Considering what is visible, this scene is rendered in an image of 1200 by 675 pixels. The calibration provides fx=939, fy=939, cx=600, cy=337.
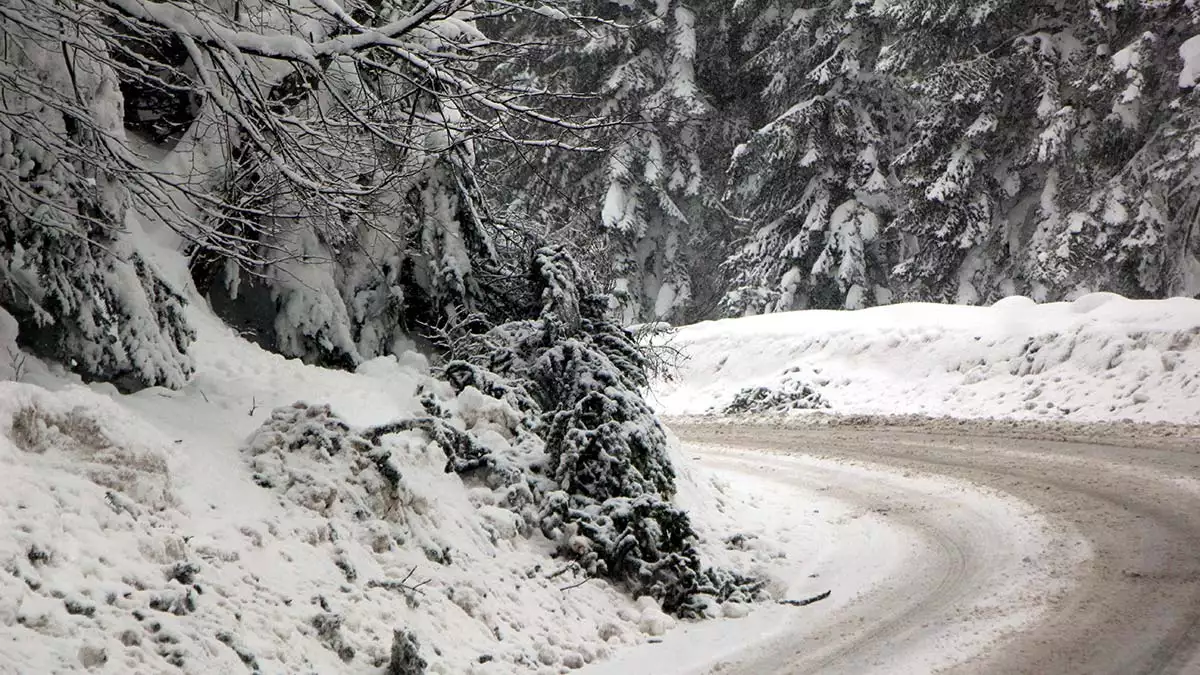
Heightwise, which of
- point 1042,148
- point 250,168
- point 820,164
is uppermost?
point 1042,148

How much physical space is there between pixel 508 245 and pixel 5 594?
6.77 metres

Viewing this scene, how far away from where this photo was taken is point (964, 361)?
15.1 m

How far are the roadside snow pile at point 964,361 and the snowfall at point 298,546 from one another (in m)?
→ 4.21

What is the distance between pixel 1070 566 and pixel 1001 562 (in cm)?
48

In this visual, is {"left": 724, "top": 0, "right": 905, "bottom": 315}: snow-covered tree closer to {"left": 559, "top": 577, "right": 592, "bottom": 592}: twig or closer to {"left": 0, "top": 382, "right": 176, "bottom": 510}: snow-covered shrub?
{"left": 559, "top": 577, "right": 592, "bottom": 592}: twig

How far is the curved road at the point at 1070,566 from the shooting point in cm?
492

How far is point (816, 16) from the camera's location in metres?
24.9

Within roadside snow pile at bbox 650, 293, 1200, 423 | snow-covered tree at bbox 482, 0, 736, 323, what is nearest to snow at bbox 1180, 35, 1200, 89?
roadside snow pile at bbox 650, 293, 1200, 423

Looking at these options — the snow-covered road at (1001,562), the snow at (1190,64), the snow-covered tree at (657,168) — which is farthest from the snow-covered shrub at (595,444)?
the snow-covered tree at (657,168)

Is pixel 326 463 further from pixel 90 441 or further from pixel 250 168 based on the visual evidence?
pixel 250 168

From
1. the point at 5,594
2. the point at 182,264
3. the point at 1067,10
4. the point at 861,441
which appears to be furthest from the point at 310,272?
the point at 1067,10

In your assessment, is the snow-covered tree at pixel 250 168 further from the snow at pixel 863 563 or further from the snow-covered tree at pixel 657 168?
the snow-covered tree at pixel 657 168

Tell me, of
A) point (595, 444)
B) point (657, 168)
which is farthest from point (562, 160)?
point (595, 444)

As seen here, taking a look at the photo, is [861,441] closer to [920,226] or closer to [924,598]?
[924,598]
